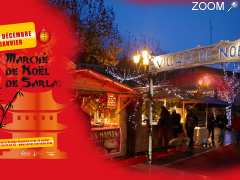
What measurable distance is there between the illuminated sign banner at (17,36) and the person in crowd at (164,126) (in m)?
6.70

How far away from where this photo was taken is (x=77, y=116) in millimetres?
13125

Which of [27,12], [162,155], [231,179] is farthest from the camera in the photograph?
[162,155]

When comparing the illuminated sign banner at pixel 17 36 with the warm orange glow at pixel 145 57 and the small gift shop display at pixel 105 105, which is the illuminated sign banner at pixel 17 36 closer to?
the small gift shop display at pixel 105 105

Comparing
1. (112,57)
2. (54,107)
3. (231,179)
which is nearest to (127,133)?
(54,107)

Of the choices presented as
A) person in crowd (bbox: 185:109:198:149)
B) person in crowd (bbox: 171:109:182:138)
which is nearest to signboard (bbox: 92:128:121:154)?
person in crowd (bbox: 171:109:182:138)

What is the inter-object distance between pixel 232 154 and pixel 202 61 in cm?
525

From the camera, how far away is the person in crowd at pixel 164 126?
17056 mm

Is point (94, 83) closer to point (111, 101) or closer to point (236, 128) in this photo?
point (111, 101)

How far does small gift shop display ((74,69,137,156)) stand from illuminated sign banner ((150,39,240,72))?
148 cm

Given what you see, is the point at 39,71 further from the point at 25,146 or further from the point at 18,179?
the point at 18,179

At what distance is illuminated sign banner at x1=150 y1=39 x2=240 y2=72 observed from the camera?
41.6ft

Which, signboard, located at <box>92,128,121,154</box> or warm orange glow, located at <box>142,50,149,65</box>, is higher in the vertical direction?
warm orange glow, located at <box>142,50,149,65</box>

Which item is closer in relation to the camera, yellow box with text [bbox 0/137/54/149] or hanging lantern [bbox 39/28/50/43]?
yellow box with text [bbox 0/137/54/149]

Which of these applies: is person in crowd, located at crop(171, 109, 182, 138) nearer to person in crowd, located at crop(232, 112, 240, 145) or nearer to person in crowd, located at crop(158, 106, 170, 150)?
person in crowd, located at crop(158, 106, 170, 150)
